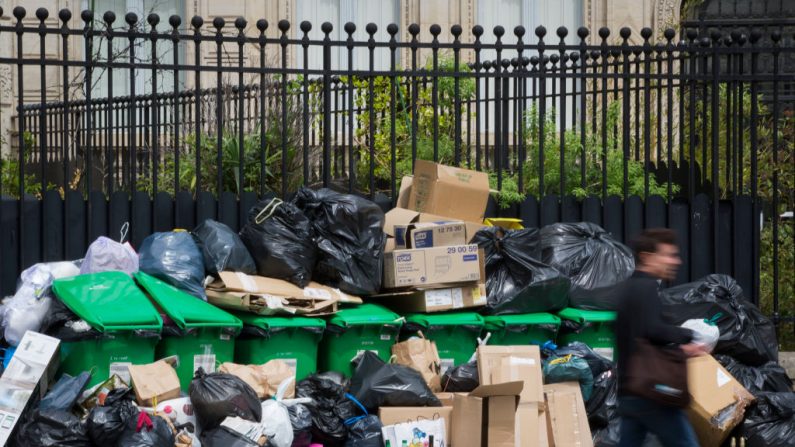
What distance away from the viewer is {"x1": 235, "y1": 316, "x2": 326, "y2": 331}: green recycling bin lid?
7.36 metres

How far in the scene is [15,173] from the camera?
42.7 ft

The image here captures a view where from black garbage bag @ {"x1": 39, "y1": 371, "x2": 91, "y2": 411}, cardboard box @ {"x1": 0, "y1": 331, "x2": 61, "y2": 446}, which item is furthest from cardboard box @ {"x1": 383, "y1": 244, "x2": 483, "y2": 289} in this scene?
cardboard box @ {"x1": 0, "y1": 331, "x2": 61, "y2": 446}

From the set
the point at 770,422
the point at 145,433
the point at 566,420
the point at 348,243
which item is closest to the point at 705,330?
the point at 770,422

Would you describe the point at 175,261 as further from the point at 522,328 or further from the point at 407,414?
the point at 522,328

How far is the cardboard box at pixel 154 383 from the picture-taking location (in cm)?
679

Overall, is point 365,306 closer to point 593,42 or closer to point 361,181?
point 361,181

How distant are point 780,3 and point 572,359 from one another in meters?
9.76

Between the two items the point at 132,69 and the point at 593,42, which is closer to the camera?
the point at 132,69

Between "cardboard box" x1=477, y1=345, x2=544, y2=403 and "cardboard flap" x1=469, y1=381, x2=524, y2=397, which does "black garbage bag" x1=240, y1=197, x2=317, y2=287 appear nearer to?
"cardboard box" x1=477, y1=345, x2=544, y2=403

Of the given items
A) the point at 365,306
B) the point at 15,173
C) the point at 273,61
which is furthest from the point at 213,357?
the point at 273,61

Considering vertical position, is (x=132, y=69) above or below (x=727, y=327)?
above

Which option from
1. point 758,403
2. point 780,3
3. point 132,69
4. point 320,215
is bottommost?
point 758,403

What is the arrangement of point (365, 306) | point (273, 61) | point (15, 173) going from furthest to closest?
point (273, 61) → point (15, 173) → point (365, 306)

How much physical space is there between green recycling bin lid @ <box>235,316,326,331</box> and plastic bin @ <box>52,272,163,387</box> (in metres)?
0.63
